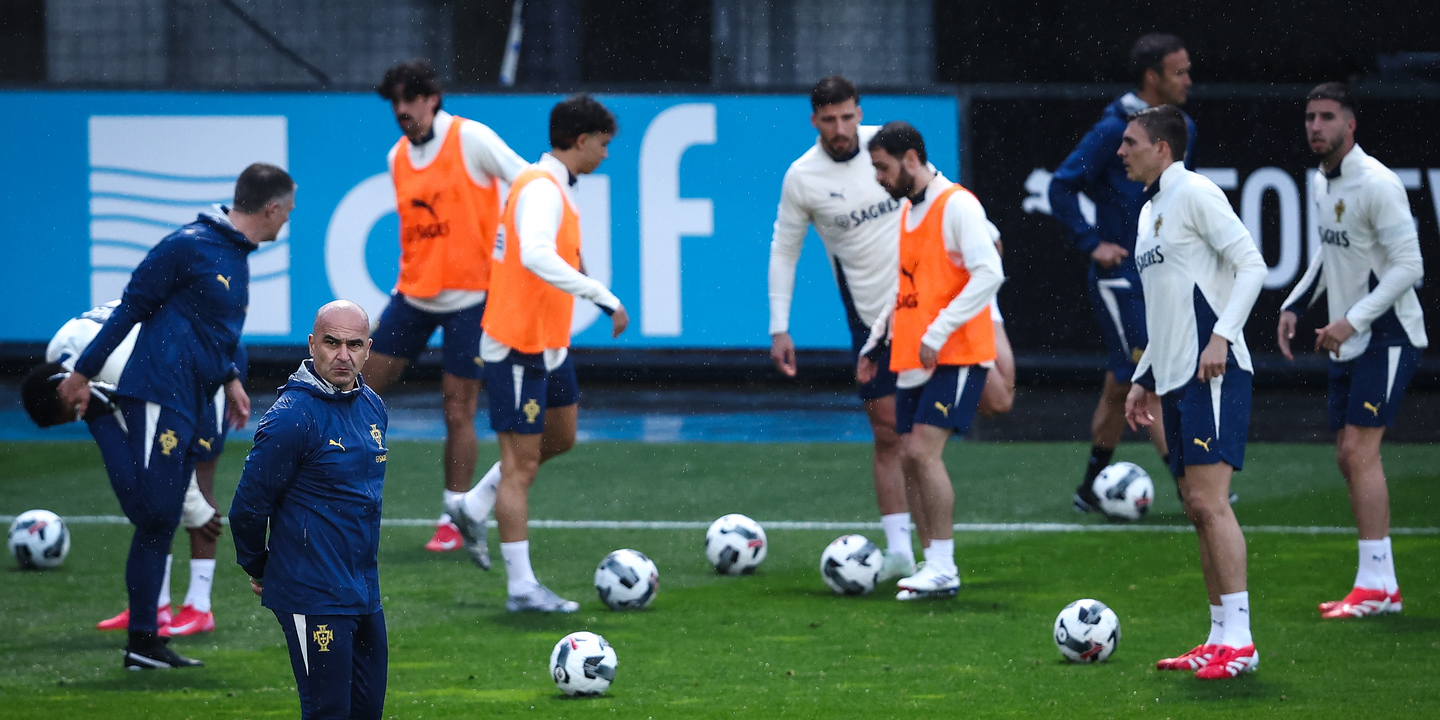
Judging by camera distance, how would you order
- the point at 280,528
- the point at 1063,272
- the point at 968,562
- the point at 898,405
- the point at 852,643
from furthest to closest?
the point at 1063,272 < the point at 968,562 < the point at 898,405 < the point at 852,643 < the point at 280,528

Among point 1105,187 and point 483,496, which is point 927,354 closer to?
point 483,496

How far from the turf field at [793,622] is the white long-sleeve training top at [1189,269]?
3.93 ft

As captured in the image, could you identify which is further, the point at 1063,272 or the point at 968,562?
the point at 1063,272

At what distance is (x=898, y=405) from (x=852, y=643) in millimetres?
1479

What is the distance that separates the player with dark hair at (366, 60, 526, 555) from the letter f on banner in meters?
5.35

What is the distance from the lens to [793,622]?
7.53 metres

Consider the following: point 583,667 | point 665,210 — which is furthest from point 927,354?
point 665,210

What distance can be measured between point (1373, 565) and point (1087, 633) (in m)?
1.68

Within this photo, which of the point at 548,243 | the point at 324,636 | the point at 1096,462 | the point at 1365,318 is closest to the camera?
the point at 324,636

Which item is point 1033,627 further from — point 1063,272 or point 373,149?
point 373,149

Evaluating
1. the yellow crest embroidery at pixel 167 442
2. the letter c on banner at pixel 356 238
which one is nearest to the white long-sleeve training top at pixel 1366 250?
the yellow crest embroidery at pixel 167 442

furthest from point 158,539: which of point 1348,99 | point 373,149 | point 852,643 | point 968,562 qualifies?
point 373,149

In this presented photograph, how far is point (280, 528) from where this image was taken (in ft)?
15.7

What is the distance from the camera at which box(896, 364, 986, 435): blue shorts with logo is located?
7.86 metres
